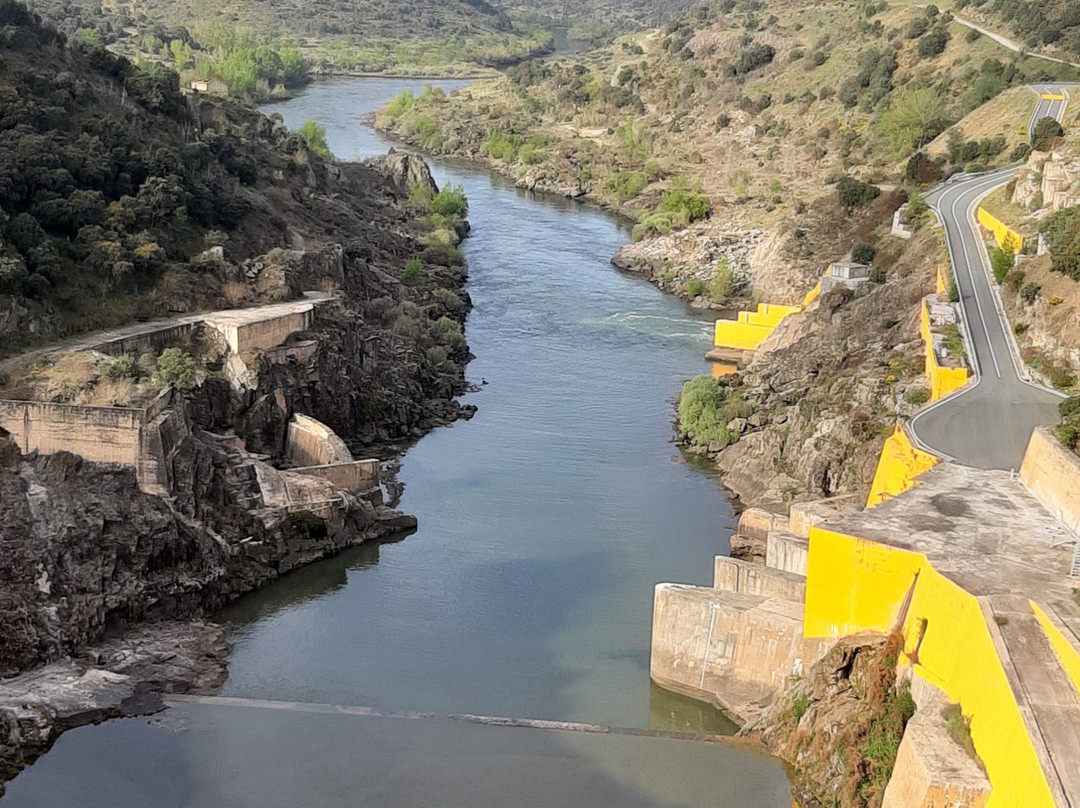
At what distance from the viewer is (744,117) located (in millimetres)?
95500

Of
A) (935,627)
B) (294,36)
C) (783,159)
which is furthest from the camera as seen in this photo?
(294,36)

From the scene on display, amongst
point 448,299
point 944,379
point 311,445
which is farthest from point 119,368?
point 448,299

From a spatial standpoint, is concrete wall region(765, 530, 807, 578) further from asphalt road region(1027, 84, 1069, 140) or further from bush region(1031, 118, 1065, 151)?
asphalt road region(1027, 84, 1069, 140)

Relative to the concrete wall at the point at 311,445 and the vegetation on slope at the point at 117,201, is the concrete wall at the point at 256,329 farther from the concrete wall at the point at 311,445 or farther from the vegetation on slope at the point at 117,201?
the concrete wall at the point at 311,445

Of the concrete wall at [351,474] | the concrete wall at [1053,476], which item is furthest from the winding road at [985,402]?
the concrete wall at [351,474]

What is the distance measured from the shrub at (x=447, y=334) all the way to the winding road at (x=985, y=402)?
758 inches

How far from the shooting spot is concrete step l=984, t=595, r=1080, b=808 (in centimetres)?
1972

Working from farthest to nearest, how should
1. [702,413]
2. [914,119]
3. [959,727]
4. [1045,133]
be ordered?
[914,119], [1045,133], [702,413], [959,727]

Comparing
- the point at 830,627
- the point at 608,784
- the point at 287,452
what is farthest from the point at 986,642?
the point at 287,452

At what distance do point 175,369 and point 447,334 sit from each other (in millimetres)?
17761

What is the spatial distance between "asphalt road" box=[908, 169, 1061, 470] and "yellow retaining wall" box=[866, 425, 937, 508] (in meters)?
0.40

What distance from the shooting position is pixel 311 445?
1704 inches

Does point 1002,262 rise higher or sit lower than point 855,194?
lower

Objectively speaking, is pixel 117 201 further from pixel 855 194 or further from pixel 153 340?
pixel 855 194
